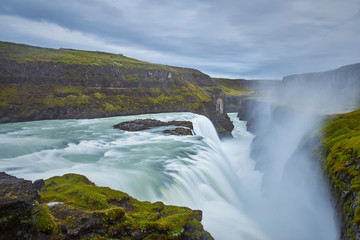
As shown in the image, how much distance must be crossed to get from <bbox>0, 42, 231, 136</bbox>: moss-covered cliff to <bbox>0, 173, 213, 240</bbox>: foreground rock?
52.2 metres

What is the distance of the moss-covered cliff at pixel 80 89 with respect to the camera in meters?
54.6

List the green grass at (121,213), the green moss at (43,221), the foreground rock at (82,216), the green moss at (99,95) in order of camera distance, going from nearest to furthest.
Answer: the foreground rock at (82,216)
the green moss at (43,221)
the green grass at (121,213)
the green moss at (99,95)

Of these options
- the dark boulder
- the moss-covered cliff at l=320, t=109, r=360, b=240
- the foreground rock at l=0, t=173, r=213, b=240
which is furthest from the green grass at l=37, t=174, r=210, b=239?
the moss-covered cliff at l=320, t=109, r=360, b=240

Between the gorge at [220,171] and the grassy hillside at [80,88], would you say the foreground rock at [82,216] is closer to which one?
the gorge at [220,171]

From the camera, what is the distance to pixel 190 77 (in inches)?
5020

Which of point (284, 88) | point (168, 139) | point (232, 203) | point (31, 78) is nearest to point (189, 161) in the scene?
point (232, 203)

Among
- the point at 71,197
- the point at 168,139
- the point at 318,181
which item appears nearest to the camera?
the point at 71,197

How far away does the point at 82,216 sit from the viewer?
295 inches

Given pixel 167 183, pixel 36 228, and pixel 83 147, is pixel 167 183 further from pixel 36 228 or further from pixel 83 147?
pixel 83 147

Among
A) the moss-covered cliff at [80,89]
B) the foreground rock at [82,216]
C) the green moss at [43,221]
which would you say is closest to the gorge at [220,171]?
the moss-covered cliff at [80,89]

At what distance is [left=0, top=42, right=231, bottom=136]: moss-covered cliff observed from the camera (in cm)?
5459

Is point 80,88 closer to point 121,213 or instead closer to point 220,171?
point 220,171

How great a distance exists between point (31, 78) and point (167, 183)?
61597 millimetres

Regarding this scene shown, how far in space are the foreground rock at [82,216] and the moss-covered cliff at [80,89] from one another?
5215 cm
